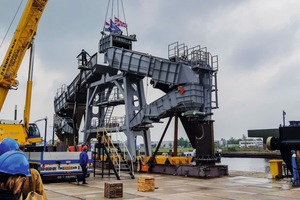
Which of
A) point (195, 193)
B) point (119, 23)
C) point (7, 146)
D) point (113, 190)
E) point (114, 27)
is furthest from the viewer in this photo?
point (119, 23)

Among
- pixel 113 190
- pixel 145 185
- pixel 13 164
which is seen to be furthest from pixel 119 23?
pixel 13 164

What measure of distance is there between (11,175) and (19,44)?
17.4 m

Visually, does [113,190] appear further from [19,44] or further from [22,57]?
[19,44]

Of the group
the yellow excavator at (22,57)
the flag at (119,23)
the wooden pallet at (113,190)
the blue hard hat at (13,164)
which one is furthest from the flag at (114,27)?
the blue hard hat at (13,164)

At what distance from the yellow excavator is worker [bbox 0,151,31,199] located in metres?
14.8

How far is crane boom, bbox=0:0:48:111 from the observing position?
17.4 meters

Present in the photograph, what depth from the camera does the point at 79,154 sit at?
1560 cm

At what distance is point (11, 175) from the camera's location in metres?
2.12

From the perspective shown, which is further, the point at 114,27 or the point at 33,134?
the point at 114,27

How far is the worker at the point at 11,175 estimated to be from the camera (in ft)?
6.87

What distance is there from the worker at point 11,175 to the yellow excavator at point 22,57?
1476 cm

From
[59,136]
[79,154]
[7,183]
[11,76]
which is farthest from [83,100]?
[7,183]

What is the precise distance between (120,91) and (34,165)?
10846mm

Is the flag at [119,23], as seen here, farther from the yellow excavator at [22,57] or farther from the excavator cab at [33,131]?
the excavator cab at [33,131]
